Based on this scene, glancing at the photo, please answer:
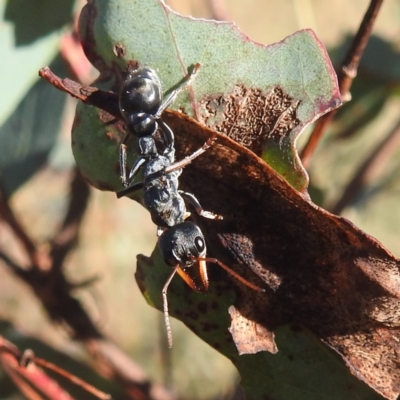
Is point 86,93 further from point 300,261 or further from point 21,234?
point 21,234

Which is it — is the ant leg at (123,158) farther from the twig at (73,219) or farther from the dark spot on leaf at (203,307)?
the twig at (73,219)

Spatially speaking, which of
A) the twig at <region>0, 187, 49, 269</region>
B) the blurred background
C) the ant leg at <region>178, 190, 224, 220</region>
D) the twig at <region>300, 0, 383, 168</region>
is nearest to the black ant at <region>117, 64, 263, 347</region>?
the ant leg at <region>178, 190, 224, 220</region>

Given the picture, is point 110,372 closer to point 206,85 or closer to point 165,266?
point 165,266

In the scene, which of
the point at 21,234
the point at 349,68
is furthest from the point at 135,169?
the point at 21,234

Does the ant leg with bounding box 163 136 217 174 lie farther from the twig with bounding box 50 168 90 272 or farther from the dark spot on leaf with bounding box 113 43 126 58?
Answer: the twig with bounding box 50 168 90 272

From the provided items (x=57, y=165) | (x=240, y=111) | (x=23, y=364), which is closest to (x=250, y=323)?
(x=240, y=111)

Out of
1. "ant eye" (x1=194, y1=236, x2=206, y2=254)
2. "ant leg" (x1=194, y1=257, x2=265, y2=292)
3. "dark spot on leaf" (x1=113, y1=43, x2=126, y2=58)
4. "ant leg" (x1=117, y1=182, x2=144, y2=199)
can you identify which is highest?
"dark spot on leaf" (x1=113, y1=43, x2=126, y2=58)

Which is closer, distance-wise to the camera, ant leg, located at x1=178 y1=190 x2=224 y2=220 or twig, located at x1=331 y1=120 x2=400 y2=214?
ant leg, located at x1=178 y1=190 x2=224 y2=220

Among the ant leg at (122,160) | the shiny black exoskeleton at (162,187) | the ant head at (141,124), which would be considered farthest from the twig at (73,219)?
the ant leg at (122,160)
